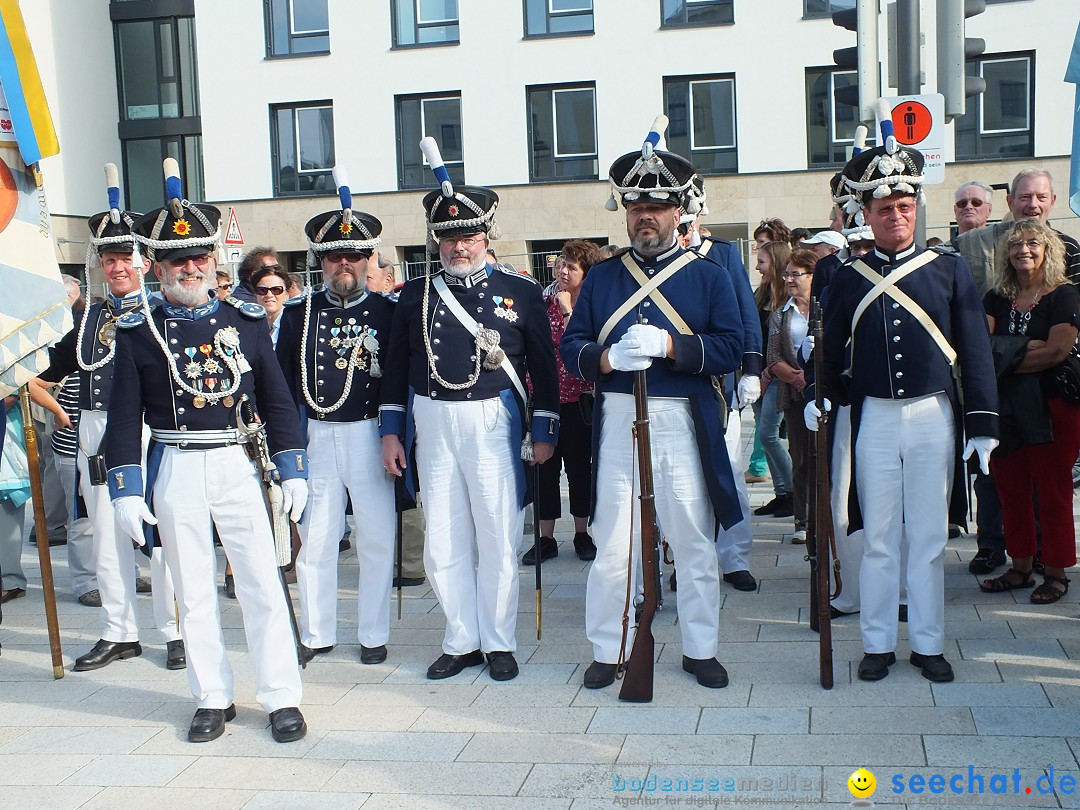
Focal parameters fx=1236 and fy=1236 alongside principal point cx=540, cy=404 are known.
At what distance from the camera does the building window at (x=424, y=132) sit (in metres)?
24.8

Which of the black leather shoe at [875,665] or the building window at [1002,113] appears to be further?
the building window at [1002,113]

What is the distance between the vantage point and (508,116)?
24.4 m

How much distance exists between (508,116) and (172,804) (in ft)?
69.8

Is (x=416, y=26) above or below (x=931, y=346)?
above

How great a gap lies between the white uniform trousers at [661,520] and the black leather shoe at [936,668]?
2.89 ft

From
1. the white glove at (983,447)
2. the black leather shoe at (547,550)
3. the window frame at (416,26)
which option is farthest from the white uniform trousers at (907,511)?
the window frame at (416,26)

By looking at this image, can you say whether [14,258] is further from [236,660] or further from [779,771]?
[779,771]

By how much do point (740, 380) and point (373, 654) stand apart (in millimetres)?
2219

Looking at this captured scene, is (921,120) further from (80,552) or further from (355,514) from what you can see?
(80,552)

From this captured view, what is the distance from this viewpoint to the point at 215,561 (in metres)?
5.10

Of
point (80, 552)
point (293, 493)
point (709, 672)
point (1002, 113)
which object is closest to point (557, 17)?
point (1002, 113)

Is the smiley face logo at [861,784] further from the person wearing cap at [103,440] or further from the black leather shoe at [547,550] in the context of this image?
the black leather shoe at [547,550]

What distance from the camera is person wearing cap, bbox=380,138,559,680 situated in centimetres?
569

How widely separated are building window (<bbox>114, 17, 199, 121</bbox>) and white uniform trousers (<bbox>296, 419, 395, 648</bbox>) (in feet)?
85.7
